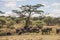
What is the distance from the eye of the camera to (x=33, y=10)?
3744 cm

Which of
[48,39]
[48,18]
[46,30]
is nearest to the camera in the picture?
[48,39]

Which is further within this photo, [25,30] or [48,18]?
[48,18]

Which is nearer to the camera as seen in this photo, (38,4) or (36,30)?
(36,30)

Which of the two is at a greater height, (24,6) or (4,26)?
(24,6)

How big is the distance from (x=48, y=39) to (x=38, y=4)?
1781 centimetres

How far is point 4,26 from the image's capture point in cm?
3781

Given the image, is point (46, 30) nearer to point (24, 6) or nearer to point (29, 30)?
point (29, 30)

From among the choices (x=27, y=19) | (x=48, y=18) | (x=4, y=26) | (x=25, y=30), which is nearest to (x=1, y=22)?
(x=4, y=26)

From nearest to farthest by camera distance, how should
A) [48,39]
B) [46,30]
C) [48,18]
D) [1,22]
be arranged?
[48,39]
[46,30]
[1,22]
[48,18]

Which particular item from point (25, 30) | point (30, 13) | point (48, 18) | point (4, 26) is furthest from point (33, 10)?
point (48, 18)

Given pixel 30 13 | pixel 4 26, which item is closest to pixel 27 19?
pixel 30 13

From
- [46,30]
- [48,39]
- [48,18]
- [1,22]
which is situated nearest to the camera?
[48,39]

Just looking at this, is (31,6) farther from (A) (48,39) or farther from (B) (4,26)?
(A) (48,39)

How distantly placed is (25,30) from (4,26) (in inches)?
342
